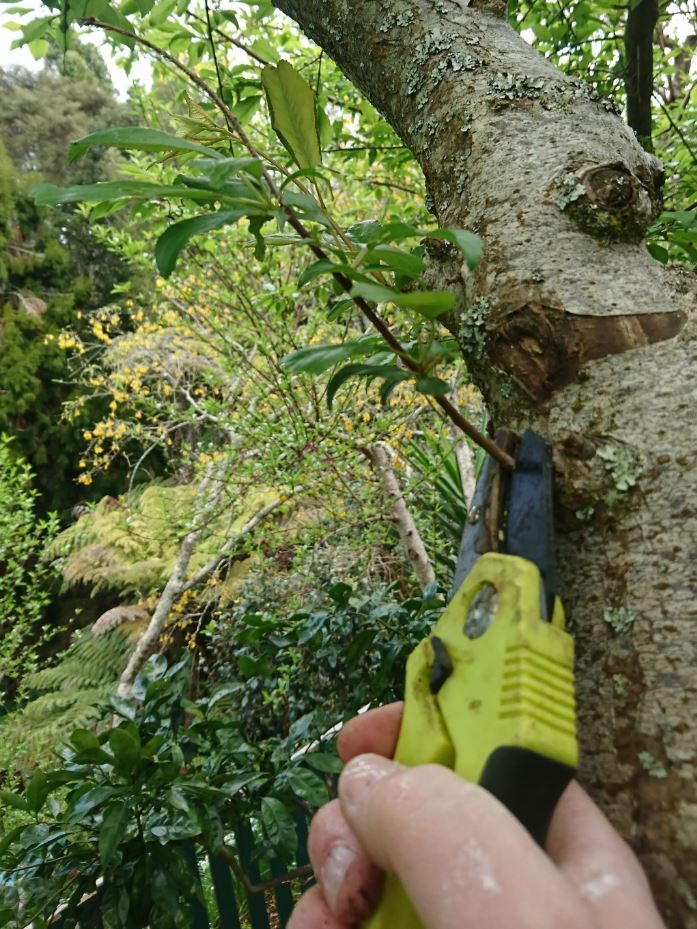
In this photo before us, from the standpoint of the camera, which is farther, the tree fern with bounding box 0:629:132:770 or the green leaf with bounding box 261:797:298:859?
the tree fern with bounding box 0:629:132:770

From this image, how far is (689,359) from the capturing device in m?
0.69

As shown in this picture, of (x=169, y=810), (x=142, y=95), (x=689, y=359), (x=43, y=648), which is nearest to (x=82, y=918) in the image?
(x=169, y=810)

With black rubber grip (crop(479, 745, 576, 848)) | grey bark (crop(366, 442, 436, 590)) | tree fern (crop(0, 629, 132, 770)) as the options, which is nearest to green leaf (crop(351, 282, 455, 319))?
black rubber grip (crop(479, 745, 576, 848))

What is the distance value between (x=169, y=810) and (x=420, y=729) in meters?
0.81

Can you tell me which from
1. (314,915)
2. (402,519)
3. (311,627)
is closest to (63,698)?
(402,519)

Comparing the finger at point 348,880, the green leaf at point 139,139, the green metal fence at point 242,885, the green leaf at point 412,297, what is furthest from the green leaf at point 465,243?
the green metal fence at point 242,885

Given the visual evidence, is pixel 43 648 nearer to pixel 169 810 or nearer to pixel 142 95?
pixel 142 95

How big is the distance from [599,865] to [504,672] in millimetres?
161

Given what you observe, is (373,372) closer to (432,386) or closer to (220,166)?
Result: (432,386)

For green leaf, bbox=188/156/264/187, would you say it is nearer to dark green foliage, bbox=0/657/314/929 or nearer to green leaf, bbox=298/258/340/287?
green leaf, bbox=298/258/340/287

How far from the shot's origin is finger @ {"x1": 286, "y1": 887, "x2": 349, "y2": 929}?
60 cm

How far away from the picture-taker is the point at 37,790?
1.17m

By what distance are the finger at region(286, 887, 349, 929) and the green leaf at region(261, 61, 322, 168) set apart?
85cm

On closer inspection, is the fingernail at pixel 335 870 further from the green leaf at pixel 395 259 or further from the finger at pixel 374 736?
the green leaf at pixel 395 259
